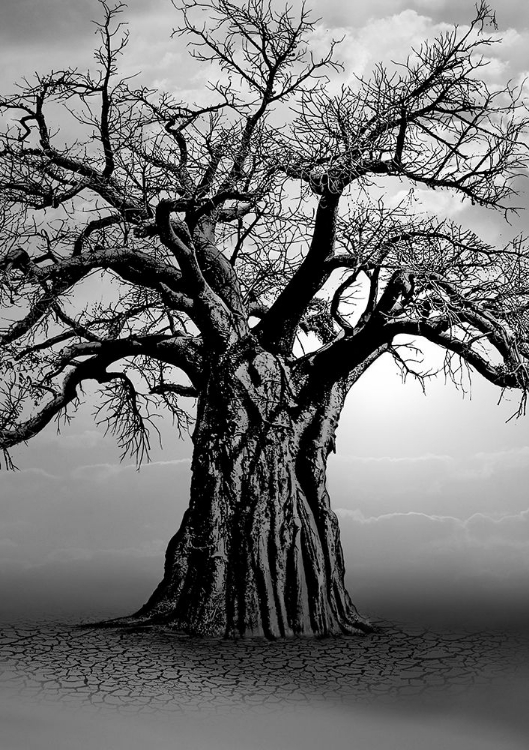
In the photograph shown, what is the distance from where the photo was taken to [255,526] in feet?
30.5

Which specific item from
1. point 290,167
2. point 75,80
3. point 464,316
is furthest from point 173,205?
point 464,316

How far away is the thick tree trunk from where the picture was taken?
9172 mm

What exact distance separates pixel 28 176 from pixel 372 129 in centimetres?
376

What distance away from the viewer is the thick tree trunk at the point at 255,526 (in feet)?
30.1

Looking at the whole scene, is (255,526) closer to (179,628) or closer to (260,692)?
(179,628)

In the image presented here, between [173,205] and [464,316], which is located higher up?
[173,205]

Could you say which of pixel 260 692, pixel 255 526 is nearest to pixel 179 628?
pixel 255 526

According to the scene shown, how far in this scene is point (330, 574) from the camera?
973cm

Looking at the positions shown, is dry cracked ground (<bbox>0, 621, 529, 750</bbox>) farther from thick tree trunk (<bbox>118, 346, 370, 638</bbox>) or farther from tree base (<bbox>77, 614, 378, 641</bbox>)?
thick tree trunk (<bbox>118, 346, 370, 638</bbox>)

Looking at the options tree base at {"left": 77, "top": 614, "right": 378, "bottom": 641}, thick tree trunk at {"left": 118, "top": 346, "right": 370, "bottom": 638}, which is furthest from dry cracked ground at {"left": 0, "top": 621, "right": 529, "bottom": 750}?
thick tree trunk at {"left": 118, "top": 346, "right": 370, "bottom": 638}

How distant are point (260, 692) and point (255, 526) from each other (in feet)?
6.84

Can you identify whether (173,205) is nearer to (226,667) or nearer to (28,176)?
(28,176)

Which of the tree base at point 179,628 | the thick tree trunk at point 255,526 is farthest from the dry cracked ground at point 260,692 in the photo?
the thick tree trunk at point 255,526

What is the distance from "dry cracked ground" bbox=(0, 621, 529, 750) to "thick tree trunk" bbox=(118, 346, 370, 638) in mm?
315
